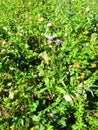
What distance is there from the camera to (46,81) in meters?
3.37

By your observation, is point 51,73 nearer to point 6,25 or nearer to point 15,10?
point 6,25

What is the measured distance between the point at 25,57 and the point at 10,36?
0.56m

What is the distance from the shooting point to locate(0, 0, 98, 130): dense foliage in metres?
3.05

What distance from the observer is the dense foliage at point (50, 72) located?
10.0 feet

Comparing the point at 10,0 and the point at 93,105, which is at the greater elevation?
the point at 10,0

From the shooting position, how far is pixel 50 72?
137 inches

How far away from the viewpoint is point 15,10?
5.96 metres

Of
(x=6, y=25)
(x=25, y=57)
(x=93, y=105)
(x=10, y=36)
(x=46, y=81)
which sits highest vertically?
(x=6, y=25)

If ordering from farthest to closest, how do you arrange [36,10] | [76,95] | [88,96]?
[36,10] < [88,96] < [76,95]

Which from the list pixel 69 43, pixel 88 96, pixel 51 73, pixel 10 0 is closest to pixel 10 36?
pixel 69 43

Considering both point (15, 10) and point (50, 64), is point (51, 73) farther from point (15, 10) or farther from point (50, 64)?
point (15, 10)

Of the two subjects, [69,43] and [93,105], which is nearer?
[93,105]

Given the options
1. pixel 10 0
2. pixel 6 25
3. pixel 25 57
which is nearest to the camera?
pixel 25 57

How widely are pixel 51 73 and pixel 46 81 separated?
0.45 ft
